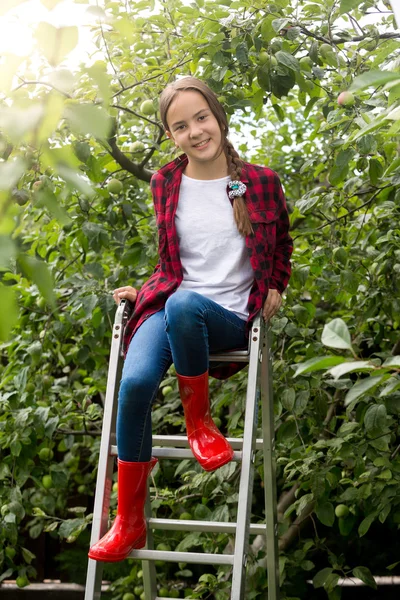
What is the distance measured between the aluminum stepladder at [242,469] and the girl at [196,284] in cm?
3

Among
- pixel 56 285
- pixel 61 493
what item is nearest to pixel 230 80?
pixel 56 285

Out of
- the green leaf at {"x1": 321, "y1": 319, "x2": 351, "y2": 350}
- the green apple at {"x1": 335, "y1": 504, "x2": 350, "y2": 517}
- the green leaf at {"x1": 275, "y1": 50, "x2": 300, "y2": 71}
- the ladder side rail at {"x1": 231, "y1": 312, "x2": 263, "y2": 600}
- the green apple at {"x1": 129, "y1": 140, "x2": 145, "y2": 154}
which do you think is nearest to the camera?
the green leaf at {"x1": 321, "y1": 319, "x2": 351, "y2": 350}

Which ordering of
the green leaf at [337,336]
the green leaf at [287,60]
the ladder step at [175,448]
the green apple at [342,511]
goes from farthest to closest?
the green apple at [342,511]
the green leaf at [287,60]
the ladder step at [175,448]
the green leaf at [337,336]

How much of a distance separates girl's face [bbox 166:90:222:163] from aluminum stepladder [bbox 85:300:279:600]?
0.40 meters

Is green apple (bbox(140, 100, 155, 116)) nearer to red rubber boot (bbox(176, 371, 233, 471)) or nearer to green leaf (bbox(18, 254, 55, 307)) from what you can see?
red rubber boot (bbox(176, 371, 233, 471))

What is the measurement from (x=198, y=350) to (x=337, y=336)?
938mm

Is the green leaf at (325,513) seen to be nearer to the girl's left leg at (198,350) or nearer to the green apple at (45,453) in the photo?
the girl's left leg at (198,350)

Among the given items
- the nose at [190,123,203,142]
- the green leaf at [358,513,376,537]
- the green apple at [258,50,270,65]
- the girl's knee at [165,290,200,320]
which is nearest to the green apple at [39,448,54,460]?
the green leaf at [358,513,376,537]

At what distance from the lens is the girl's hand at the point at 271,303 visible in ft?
6.34

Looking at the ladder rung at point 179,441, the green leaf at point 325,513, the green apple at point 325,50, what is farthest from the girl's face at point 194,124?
the green leaf at point 325,513

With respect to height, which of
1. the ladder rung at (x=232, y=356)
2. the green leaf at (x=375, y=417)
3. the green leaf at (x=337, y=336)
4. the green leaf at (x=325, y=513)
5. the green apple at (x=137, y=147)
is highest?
the green apple at (x=137, y=147)

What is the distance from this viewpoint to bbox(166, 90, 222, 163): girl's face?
6.30ft

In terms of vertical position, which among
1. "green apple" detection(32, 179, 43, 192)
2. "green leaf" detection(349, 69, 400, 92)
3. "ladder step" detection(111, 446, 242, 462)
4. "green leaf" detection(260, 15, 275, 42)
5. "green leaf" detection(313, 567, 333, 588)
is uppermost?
"green leaf" detection(260, 15, 275, 42)

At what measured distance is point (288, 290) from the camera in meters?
2.52
